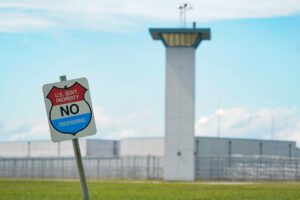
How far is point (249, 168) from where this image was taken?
68.9 metres

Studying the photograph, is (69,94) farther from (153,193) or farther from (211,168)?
(211,168)

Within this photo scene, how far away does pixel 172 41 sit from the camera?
58.0 metres

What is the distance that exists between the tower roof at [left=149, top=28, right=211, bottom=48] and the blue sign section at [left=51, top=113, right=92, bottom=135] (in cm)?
4980

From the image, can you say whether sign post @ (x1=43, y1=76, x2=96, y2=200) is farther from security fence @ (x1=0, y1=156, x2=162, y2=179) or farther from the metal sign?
security fence @ (x1=0, y1=156, x2=162, y2=179)

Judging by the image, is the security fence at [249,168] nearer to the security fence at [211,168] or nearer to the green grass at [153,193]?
the security fence at [211,168]

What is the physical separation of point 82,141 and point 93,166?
10645 millimetres

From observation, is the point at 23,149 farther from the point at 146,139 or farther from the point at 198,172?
the point at 198,172

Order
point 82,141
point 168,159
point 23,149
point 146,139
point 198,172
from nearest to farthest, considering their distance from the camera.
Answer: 1. point 168,159
2. point 198,172
3. point 146,139
4. point 82,141
5. point 23,149

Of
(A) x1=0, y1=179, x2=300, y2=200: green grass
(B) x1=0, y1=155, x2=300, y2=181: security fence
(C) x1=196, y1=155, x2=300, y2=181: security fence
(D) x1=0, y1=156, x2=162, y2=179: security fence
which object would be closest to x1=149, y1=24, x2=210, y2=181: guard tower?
(B) x1=0, y1=155, x2=300, y2=181: security fence

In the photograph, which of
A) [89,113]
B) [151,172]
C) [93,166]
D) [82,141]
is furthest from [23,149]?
[89,113]

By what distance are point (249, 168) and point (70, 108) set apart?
6287cm

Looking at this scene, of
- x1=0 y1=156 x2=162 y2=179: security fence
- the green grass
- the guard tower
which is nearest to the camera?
the green grass

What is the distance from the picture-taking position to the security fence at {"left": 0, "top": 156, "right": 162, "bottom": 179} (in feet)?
229

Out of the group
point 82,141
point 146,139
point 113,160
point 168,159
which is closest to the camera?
point 168,159
